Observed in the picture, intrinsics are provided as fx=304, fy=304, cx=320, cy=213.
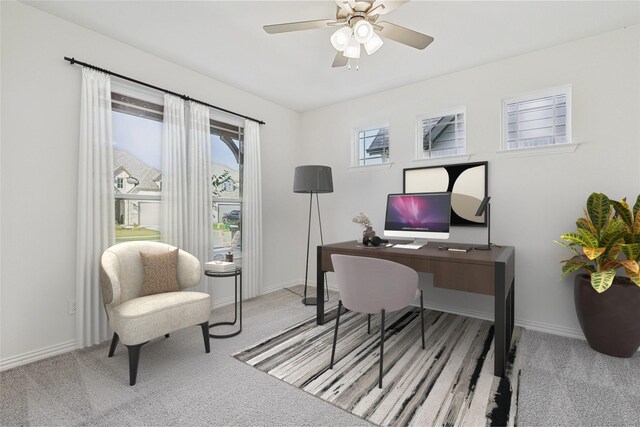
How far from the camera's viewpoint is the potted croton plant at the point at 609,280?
2115 millimetres

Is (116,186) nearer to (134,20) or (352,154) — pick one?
(134,20)

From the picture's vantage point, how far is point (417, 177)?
3490 mm

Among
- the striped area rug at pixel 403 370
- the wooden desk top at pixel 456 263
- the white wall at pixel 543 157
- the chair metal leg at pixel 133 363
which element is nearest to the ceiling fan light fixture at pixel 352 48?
the wooden desk top at pixel 456 263

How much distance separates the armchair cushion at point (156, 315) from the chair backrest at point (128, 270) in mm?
113

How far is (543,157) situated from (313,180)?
225 centimetres

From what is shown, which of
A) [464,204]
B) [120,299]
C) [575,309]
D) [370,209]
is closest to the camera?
[120,299]

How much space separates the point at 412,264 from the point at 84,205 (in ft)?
8.67

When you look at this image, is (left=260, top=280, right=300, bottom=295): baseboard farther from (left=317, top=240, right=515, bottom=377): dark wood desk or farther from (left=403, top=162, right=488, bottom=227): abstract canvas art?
(left=403, top=162, right=488, bottom=227): abstract canvas art

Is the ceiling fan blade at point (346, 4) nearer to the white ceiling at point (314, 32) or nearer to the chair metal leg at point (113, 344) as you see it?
the white ceiling at point (314, 32)

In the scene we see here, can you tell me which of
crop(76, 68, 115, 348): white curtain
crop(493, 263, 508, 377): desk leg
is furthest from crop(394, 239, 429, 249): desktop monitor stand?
crop(76, 68, 115, 348): white curtain

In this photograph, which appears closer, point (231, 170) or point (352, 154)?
point (231, 170)

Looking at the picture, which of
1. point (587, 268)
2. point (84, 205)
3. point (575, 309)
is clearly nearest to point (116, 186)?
point (84, 205)

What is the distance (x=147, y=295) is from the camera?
2334 mm

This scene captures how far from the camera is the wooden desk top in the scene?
2059mm
